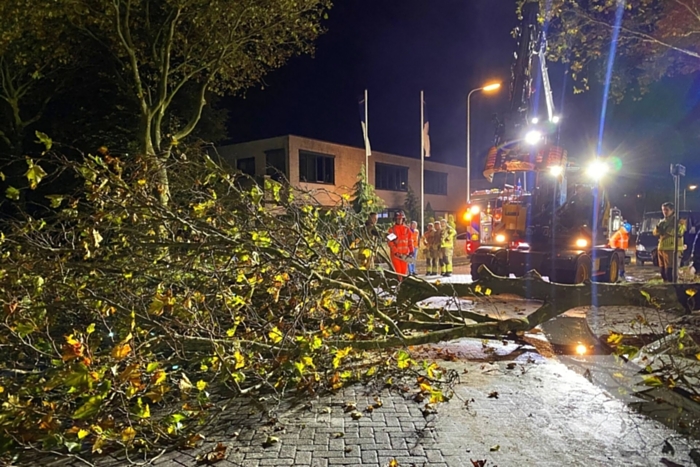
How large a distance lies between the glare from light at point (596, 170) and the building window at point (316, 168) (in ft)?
54.4

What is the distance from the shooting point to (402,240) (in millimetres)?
12023

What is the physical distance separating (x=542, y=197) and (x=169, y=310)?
358 inches

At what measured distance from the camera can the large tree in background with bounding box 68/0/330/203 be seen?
9820mm

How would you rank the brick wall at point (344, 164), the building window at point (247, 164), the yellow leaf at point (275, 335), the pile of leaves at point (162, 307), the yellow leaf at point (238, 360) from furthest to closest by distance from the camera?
the building window at point (247, 164), the brick wall at point (344, 164), the yellow leaf at point (275, 335), the yellow leaf at point (238, 360), the pile of leaves at point (162, 307)

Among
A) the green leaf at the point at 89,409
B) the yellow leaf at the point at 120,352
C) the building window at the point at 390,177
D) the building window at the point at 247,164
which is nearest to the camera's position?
the green leaf at the point at 89,409

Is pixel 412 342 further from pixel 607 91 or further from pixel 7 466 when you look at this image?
pixel 607 91

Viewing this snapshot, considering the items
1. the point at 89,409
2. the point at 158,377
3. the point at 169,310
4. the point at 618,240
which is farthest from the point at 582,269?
the point at 89,409

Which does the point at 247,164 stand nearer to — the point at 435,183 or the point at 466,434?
the point at 435,183

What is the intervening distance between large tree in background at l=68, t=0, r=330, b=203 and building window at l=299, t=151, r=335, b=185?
1318cm

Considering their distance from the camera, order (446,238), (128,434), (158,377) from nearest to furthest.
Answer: (128,434), (158,377), (446,238)

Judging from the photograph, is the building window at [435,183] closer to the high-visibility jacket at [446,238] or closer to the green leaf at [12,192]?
the high-visibility jacket at [446,238]

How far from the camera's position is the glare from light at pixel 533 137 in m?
10.2

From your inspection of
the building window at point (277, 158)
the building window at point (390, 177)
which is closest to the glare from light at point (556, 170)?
the building window at point (277, 158)

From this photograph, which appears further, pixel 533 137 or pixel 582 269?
pixel 533 137
